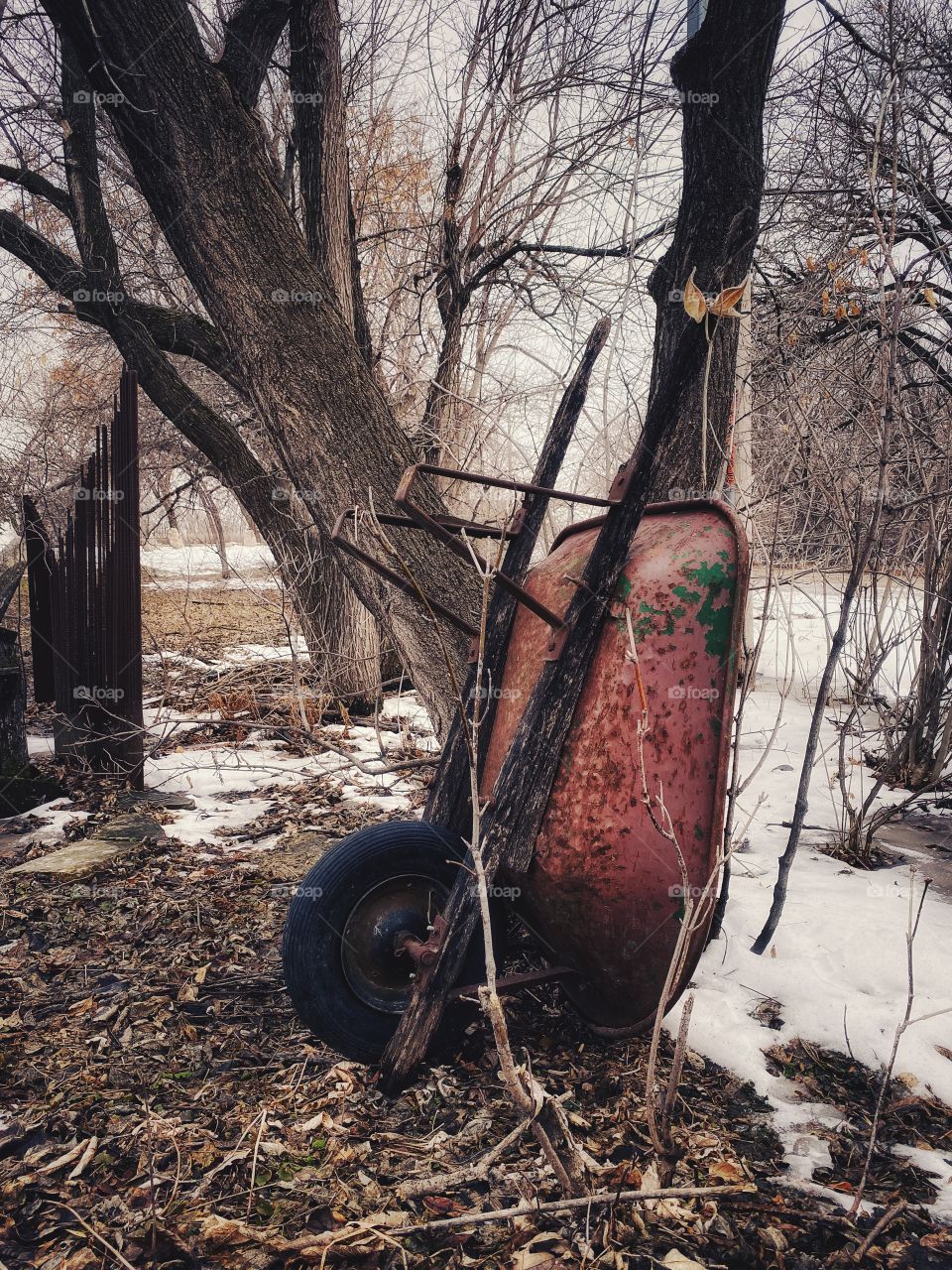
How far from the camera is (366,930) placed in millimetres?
2082

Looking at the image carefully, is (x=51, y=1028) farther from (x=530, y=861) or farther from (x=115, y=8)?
(x=115, y=8)

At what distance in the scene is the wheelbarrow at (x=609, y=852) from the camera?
1.88m

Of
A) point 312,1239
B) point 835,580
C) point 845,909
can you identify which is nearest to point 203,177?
point 312,1239

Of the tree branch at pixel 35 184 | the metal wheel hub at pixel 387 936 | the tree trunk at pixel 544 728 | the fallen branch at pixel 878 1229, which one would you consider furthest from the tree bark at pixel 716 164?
the tree branch at pixel 35 184

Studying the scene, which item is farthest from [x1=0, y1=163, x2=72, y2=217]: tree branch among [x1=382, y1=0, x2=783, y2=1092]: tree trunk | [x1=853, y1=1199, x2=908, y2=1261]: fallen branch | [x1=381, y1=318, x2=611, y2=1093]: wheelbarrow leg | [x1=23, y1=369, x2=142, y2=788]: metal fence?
[x1=853, y1=1199, x2=908, y2=1261]: fallen branch

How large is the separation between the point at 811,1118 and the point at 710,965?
0.75 m

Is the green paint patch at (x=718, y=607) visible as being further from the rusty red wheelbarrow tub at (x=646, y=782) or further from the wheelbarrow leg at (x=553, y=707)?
the wheelbarrow leg at (x=553, y=707)

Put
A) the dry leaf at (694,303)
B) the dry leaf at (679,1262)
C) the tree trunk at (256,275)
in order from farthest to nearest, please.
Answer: the tree trunk at (256,275)
the dry leaf at (694,303)
the dry leaf at (679,1262)

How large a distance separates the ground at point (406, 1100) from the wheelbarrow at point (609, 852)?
0.81 feet

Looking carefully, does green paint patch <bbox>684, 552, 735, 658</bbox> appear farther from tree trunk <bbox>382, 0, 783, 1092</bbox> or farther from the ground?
the ground

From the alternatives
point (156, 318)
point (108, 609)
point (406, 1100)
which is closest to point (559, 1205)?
point (406, 1100)

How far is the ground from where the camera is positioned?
161 cm

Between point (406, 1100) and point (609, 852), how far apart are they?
887mm

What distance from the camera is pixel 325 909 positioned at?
6.52 feet
